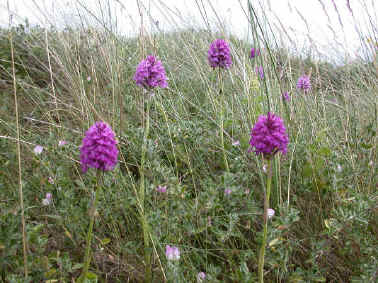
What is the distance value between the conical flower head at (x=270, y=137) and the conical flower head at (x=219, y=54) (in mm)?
1039

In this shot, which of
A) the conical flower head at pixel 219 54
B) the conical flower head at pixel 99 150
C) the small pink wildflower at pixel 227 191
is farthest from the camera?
the conical flower head at pixel 219 54

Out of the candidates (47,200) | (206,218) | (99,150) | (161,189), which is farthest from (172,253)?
(47,200)

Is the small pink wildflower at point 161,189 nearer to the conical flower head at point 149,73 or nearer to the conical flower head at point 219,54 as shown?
the conical flower head at point 149,73

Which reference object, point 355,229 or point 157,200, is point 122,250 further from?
point 355,229

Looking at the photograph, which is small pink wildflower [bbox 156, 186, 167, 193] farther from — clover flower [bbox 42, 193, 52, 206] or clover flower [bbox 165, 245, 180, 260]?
clover flower [bbox 42, 193, 52, 206]

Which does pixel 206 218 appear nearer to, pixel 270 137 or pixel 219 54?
pixel 270 137

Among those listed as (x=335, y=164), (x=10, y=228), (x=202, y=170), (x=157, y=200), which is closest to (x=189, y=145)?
(x=202, y=170)

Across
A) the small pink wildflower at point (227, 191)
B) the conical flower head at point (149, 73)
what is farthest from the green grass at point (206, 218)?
the conical flower head at point (149, 73)

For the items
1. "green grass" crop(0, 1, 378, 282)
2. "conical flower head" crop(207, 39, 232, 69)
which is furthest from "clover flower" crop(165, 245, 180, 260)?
"conical flower head" crop(207, 39, 232, 69)

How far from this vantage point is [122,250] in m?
1.46

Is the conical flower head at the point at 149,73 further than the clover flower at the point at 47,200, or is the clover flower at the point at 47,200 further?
the conical flower head at the point at 149,73

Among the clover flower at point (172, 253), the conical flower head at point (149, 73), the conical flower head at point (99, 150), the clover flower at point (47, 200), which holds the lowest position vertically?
the clover flower at point (172, 253)

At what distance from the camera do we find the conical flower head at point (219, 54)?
2006mm

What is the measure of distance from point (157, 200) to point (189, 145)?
62 centimetres
